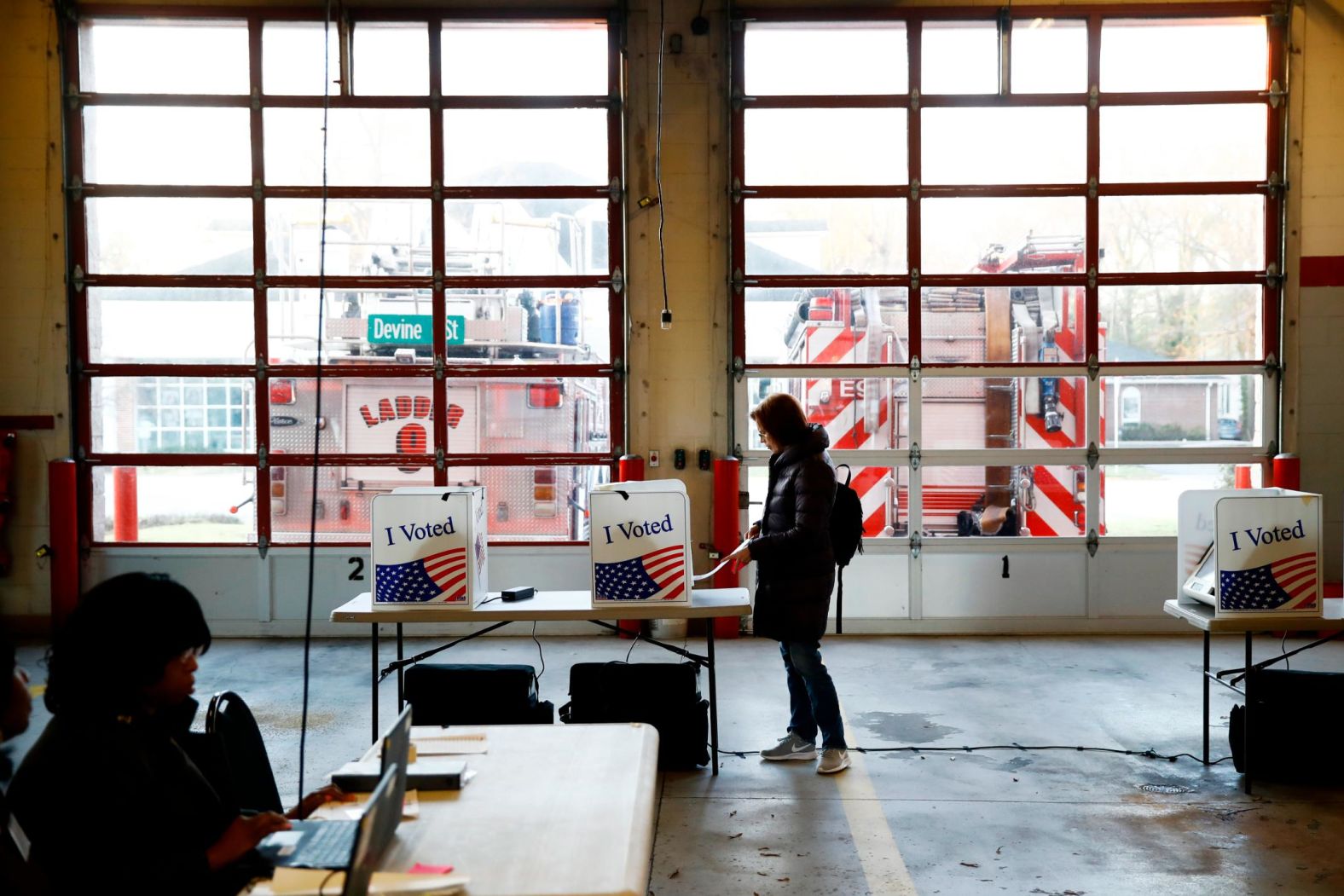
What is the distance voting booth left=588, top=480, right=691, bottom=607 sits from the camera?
4699 mm

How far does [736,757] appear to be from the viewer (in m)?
5.04

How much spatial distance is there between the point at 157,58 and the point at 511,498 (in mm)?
3807

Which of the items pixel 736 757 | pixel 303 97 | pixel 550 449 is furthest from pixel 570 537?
pixel 303 97

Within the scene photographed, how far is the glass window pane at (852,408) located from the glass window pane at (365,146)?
274 centimetres

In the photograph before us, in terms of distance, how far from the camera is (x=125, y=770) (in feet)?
6.62

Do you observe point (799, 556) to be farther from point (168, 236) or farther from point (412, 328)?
point (168, 236)

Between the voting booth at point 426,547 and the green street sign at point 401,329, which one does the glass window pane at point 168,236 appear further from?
the voting booth at point 426,547

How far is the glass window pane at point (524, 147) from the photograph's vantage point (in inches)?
300

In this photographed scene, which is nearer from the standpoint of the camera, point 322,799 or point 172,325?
point 322,799

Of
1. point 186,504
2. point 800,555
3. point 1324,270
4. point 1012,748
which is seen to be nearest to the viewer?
point 800,555

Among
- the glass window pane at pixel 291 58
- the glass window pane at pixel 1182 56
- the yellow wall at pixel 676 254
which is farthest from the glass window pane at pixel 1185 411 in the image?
the glass window pane at pixel 291 58

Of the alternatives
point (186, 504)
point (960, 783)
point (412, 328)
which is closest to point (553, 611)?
point (960, 783)

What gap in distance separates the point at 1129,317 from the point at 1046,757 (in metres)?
3.80

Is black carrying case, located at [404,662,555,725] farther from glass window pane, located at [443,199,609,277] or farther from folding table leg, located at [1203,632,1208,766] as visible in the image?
glass window pane, located at [443,199,609,277]
